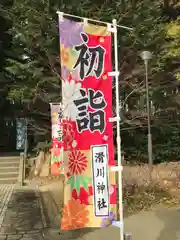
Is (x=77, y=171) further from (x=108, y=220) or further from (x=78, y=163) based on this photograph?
(x=108, y=220)

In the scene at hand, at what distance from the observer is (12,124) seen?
60.5 feet

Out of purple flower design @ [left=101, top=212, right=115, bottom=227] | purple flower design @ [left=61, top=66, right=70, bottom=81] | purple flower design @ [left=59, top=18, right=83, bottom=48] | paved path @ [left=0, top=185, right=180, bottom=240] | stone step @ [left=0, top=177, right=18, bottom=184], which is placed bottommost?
paved path @ [left=0, top=185, right=180, bottom=240]

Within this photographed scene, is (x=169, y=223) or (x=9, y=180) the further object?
(x=9, y=180)

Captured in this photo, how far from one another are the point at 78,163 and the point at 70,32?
1.75 meters

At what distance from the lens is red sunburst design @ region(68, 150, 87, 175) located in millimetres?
4559

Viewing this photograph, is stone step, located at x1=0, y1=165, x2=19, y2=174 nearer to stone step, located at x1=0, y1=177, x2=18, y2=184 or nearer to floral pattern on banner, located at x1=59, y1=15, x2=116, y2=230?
stone step, located at x1=0, y1=177, x2=18, y2=184

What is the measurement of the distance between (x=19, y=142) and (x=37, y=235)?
1043cm

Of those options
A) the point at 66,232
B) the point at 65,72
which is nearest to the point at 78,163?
the point at 65,72

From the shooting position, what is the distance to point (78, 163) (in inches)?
180

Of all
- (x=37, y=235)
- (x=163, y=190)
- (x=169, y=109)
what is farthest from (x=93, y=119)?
(x=169, y=109)

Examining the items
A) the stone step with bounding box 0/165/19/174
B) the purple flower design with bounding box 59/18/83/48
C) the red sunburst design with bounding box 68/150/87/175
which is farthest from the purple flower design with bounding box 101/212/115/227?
the stone step with bounding box 0/165/19/174

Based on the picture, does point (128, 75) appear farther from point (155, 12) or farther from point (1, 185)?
point (1, 185)

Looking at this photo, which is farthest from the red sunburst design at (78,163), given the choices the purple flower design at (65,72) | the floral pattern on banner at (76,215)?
the purple flower design at (65,72)

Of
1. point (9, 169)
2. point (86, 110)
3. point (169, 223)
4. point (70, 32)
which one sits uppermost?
point (70, 32)
